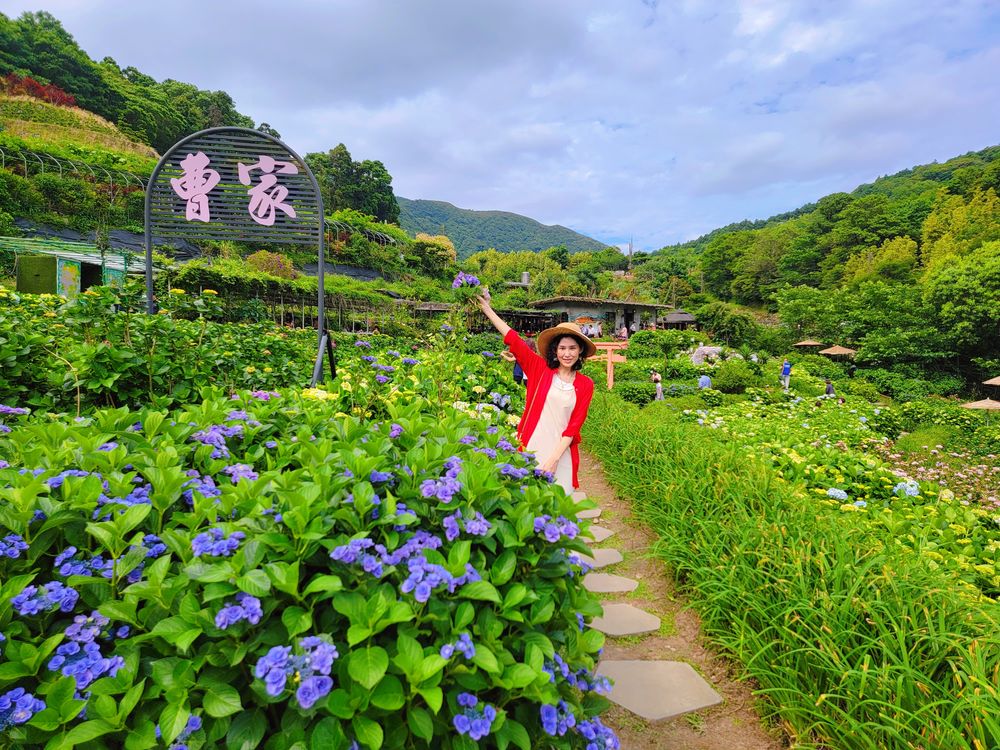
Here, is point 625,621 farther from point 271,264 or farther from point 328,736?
point 271,264

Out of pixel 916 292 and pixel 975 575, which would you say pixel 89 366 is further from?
pixel 916 292

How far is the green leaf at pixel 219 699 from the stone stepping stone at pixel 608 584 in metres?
2.10

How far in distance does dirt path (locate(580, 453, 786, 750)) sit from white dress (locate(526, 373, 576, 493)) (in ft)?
2.21

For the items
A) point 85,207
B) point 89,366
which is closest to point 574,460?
point 89,366

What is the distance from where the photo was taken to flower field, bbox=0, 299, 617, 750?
2.33 feet

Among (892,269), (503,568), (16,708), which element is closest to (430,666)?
(503,568)

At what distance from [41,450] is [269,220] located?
3181mm

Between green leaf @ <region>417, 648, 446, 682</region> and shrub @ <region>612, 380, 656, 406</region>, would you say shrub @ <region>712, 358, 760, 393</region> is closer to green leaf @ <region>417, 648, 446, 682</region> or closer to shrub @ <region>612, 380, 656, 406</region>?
shrub @ <region>612, 380, 656, 406</region>

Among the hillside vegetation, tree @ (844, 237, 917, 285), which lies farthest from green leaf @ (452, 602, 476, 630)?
tree @ (844, 237, 917, 285)

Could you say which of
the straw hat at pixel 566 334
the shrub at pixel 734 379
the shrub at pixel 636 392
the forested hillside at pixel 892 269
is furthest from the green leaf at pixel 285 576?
the forested hillside at pixel 892 269

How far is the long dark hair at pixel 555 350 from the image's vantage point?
263 cm

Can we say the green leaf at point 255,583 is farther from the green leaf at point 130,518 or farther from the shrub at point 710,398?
the shrub at point 710,398

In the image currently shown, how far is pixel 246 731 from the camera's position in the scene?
0.71m

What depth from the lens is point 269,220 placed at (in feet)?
12.8
